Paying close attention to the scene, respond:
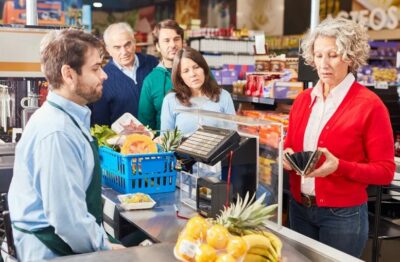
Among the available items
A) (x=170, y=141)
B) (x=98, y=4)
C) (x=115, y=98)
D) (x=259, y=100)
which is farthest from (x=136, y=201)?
(x=98, y=4)

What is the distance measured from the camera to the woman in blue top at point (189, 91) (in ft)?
11.0

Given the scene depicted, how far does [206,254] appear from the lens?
5.15ft

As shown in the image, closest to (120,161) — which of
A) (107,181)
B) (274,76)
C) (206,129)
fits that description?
(107,181)

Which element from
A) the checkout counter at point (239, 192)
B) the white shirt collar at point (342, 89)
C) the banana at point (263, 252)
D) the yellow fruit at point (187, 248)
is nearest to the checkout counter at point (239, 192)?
the checkout counter at point (239, 192)

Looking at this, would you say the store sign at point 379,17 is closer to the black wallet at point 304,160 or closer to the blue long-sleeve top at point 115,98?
the blue long-sleeve top at point 115,98

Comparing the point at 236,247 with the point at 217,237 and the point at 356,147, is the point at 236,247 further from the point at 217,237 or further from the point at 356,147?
the point at 356,147

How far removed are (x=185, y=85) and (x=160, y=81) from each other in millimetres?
505

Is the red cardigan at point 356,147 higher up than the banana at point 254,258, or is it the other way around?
the red cardigan at point 356,147

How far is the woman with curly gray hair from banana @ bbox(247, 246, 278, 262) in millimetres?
668

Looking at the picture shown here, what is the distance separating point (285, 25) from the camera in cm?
1559

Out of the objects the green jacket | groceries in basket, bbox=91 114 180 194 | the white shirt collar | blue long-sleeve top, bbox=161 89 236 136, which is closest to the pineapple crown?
the white shirt collar

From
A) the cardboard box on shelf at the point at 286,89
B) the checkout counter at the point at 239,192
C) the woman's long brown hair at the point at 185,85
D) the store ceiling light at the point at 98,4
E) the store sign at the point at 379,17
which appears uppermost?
the store ceiling light at the point at 98,4

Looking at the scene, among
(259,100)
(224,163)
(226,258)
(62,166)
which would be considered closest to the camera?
(226,258)

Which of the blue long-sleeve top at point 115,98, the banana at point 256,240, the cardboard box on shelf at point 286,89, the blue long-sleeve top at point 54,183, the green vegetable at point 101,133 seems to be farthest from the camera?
the cardboard box on shelf at point 286,89
